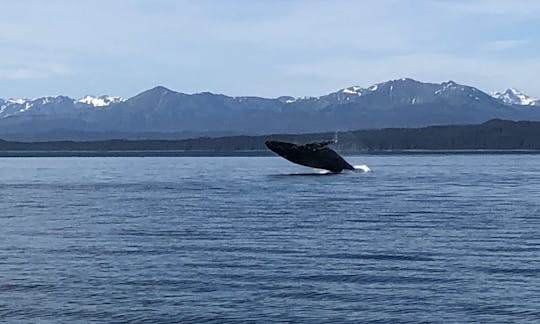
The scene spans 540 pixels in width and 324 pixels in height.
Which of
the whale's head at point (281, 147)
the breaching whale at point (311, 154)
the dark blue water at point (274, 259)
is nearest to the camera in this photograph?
the dark blue water at point (274, 259)

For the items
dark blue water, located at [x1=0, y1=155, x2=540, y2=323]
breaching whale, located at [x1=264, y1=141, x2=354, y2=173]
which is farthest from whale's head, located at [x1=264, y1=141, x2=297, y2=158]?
dark blue water, located at [x1=0, y1=155, x2=540, y2=323]

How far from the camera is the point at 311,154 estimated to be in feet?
260

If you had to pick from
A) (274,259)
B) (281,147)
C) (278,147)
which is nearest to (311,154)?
(281,147)

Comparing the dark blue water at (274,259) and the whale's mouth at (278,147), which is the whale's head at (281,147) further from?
the dark blue water at (274,259)

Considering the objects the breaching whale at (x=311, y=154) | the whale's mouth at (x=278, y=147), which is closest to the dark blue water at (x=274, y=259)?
the whale's mouth at (x=278, y=147)

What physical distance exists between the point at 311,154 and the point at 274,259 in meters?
47.8

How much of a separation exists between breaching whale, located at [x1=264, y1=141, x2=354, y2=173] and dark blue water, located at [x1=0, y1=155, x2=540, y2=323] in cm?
1777

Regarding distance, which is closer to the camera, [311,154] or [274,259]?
[274,259]

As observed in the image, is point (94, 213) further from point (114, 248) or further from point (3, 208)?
point (114, 248)

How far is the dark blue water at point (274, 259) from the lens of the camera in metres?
24.4

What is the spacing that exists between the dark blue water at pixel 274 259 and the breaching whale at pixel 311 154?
1777 cm

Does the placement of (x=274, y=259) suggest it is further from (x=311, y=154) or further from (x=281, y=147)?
(x=311, y=154)

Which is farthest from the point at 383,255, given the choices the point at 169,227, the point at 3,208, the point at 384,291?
the point at 3,208

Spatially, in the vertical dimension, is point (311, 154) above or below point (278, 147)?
below
